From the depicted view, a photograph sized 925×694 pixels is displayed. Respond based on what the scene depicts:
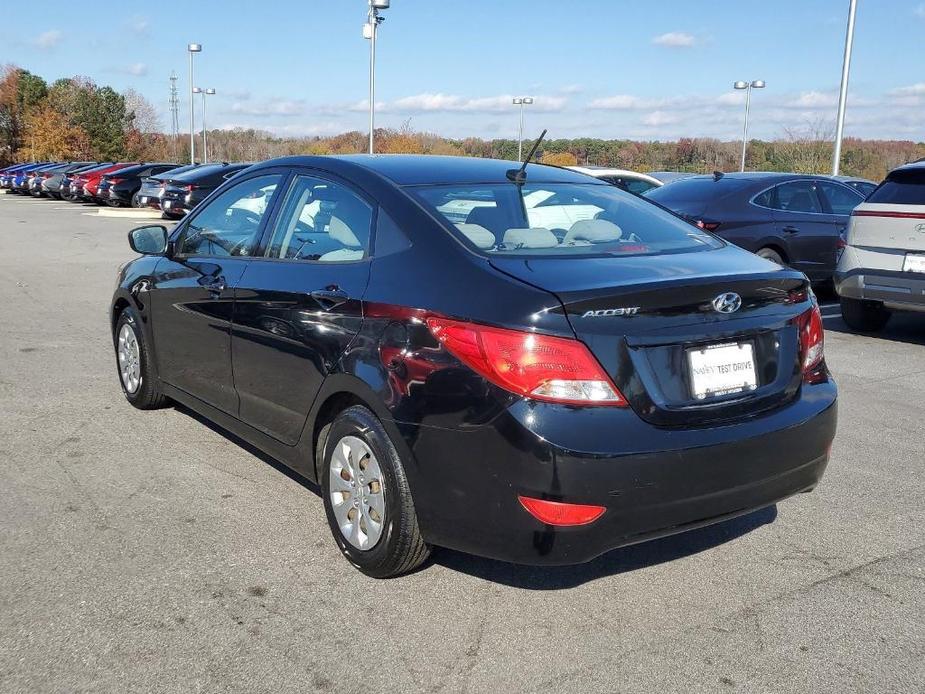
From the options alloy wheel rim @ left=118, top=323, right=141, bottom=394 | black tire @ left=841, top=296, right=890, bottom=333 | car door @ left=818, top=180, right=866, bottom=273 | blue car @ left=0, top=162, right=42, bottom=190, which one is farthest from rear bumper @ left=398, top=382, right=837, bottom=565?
blue car @ left=0, top=162, right=42, bottom=190

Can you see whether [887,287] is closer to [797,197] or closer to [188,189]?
[797,197]

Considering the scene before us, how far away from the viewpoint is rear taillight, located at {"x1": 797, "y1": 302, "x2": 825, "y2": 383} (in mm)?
3578

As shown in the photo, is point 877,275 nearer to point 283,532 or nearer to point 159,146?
point 283,532

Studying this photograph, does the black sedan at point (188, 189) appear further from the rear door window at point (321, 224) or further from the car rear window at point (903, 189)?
the rear door window at point (321, 224)

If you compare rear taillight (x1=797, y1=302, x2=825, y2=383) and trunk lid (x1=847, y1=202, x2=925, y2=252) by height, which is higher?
trunk lid (x1=847, y1=202, x2=925, y2=252)

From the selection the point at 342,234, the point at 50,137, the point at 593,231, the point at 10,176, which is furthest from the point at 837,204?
the point at 50,137

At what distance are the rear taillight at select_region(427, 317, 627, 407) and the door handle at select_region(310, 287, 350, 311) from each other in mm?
856

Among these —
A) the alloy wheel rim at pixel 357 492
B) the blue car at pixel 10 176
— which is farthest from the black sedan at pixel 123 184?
the alloy wheel rim at pixel 357 492

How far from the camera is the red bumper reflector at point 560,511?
9.77 feet

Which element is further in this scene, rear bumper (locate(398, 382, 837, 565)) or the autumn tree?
the autumn tree

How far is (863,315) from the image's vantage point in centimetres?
943

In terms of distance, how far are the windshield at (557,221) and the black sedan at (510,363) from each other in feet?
0.04

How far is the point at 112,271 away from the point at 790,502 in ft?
38.5

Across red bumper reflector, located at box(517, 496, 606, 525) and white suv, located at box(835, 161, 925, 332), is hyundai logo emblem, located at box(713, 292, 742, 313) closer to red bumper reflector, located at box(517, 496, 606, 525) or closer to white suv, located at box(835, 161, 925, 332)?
red bumper reflector, located at box(517, 496, 606, 525)
